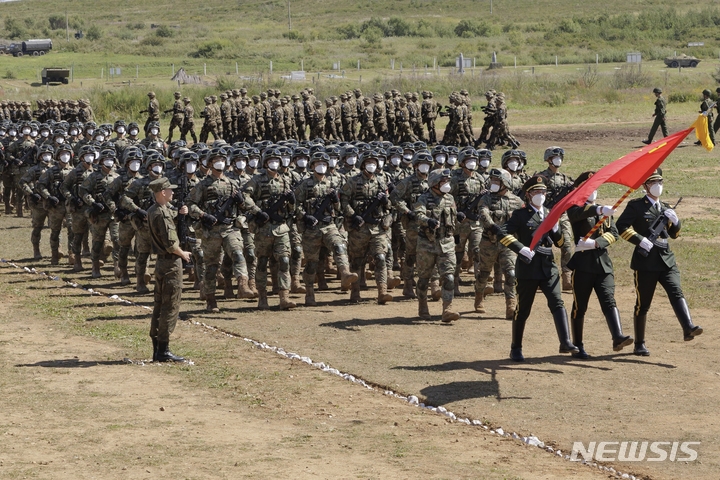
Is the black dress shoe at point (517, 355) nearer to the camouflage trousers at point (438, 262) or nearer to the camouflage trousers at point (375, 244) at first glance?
the camouflage trousers at point (438, 262)

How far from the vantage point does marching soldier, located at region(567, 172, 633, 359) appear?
41.6ft

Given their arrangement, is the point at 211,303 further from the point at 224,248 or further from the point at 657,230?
the point at 657,230

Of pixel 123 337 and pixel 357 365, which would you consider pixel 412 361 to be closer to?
pixel 357 365

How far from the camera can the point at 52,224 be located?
2012 centimetres

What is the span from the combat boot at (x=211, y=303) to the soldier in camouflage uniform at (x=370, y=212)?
2094mm

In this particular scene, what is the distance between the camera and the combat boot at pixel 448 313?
1492 centimetres

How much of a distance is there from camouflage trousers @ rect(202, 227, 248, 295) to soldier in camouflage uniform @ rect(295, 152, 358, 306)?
37.9 inches

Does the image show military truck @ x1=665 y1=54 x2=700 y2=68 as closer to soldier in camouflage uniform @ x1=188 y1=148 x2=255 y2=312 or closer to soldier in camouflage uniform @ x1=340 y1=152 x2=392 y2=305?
soldier in camouflage uniform @ x1=340 y1=152 x2=392 y2=305

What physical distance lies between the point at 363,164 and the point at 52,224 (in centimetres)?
650

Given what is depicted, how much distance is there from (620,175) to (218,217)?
5.80 metres

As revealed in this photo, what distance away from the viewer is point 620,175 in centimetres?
1203

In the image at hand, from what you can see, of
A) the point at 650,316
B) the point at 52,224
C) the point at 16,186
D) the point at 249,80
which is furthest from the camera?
the point at 249,80

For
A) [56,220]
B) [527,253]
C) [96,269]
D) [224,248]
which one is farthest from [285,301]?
[56,220]

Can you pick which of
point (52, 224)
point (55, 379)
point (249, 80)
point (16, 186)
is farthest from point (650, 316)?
point (249, 80)
